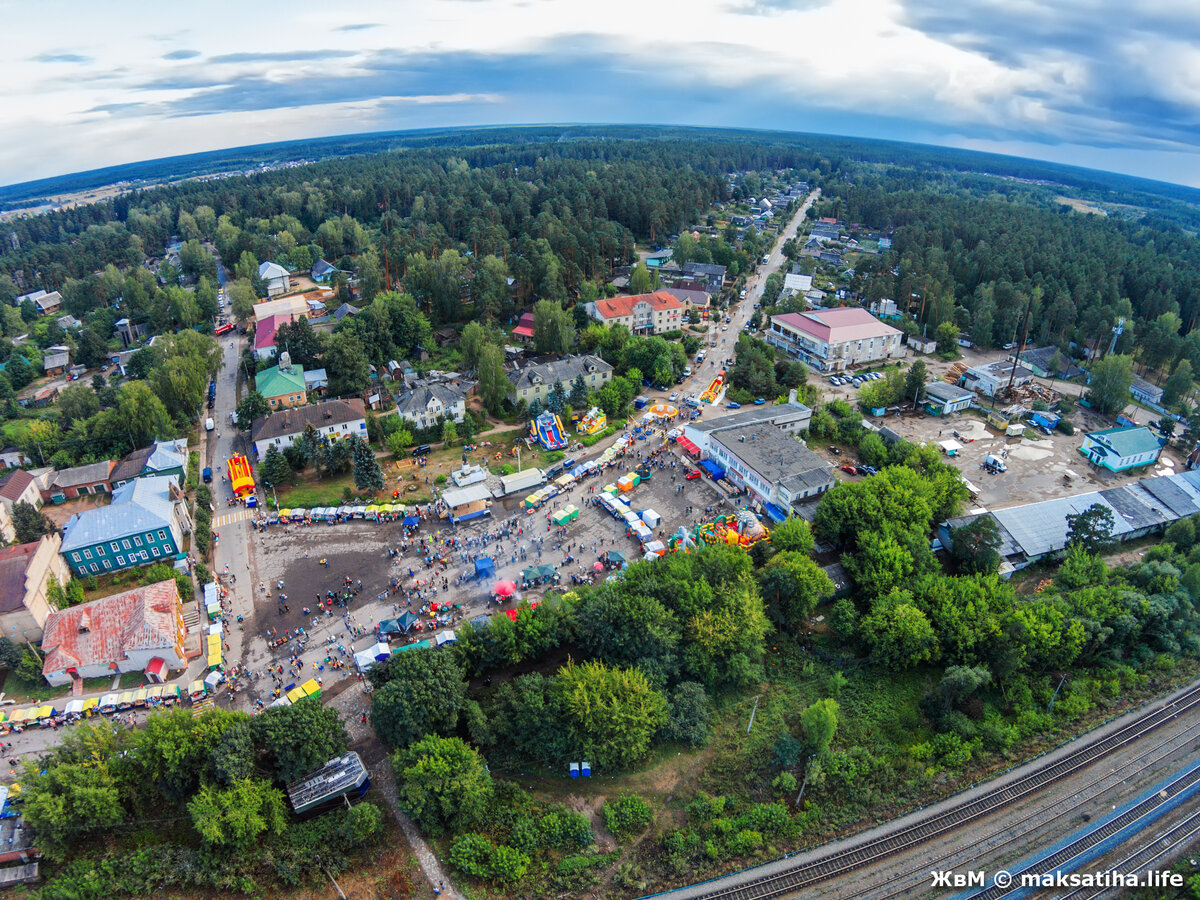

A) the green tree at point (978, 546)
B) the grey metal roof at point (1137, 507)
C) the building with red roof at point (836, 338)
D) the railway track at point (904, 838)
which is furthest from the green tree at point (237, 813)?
the building with red roof at point (836, 338)

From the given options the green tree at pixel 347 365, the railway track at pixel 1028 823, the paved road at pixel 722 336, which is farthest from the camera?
the paved road at pixel 722 336

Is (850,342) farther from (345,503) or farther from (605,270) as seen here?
(345,503)

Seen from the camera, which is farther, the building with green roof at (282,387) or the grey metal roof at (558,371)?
the grey metal roof at (558,371)

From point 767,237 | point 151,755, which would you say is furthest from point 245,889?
point 767,237

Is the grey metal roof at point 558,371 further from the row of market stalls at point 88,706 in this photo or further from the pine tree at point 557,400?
the row of market stalls at point 88,706

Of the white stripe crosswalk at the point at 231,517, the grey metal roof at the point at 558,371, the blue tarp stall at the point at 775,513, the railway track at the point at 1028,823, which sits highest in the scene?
the grey metal roof at the point at 558,371

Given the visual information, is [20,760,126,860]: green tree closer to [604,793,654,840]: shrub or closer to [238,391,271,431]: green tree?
[604,793,654,840]: shrub
